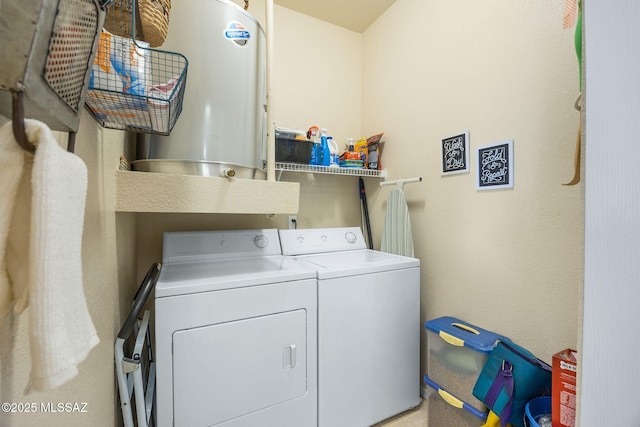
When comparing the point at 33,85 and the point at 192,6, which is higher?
the point at 192,6

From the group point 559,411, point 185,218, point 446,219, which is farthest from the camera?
point 185,218

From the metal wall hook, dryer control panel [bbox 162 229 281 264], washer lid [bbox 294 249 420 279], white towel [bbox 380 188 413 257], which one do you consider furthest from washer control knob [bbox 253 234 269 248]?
the metal wall hook

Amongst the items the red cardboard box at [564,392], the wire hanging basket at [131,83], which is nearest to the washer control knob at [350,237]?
the red cardboard box at [564,392]

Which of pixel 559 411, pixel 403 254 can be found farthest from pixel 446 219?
pixel 559 411

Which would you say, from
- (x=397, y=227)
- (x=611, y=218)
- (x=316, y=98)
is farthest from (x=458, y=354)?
(x=316, y=98)

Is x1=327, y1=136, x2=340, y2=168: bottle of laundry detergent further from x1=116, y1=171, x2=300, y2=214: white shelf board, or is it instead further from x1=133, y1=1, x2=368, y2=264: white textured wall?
x1=116, y1=171, x2=300, y2=214: white shelf board

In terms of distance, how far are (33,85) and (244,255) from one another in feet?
5.05

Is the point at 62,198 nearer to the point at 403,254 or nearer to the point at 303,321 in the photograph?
the point at 303,321

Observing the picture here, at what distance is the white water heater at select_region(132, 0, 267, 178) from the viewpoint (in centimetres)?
123

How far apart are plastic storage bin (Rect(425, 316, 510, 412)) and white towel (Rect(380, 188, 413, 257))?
0.54m

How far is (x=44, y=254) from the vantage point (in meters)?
0.34

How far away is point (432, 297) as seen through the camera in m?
1.90

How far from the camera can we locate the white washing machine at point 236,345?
3.81 ft

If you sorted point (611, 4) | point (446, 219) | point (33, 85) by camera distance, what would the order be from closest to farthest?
point (33, 85), point (611, 4), point (446, 219)
